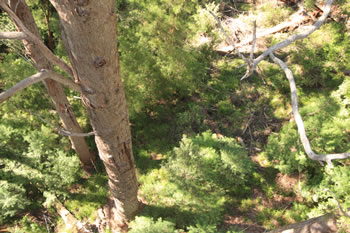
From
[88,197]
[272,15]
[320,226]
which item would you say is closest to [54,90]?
[88,197]

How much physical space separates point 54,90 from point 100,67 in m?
2.51

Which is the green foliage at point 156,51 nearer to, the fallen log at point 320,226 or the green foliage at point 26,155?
the green foliage at point 26,155

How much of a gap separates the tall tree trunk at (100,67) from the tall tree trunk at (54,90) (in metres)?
1.25

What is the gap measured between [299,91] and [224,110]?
2.09m

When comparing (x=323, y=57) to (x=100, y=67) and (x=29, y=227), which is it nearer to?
(x=100, y=67)

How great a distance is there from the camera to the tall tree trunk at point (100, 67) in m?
1.19

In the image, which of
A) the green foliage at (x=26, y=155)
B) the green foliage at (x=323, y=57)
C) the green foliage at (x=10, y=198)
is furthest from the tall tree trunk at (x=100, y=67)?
the green foliage at (x=323, y=57)

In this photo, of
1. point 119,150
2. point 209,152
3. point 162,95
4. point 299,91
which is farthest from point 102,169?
point 299,91

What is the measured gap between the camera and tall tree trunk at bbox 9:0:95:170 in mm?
2729

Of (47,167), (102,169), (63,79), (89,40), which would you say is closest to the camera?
(89,40)

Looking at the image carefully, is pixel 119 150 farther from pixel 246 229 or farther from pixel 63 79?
pixel 246 229

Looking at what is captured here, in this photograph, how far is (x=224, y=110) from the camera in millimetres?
6035

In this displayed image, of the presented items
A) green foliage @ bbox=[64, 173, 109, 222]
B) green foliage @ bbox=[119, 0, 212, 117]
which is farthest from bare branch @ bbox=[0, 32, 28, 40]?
green foliage @ bbox=[64, 173, 109, 222]

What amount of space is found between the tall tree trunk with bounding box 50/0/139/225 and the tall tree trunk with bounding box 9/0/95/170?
49.3 inches
